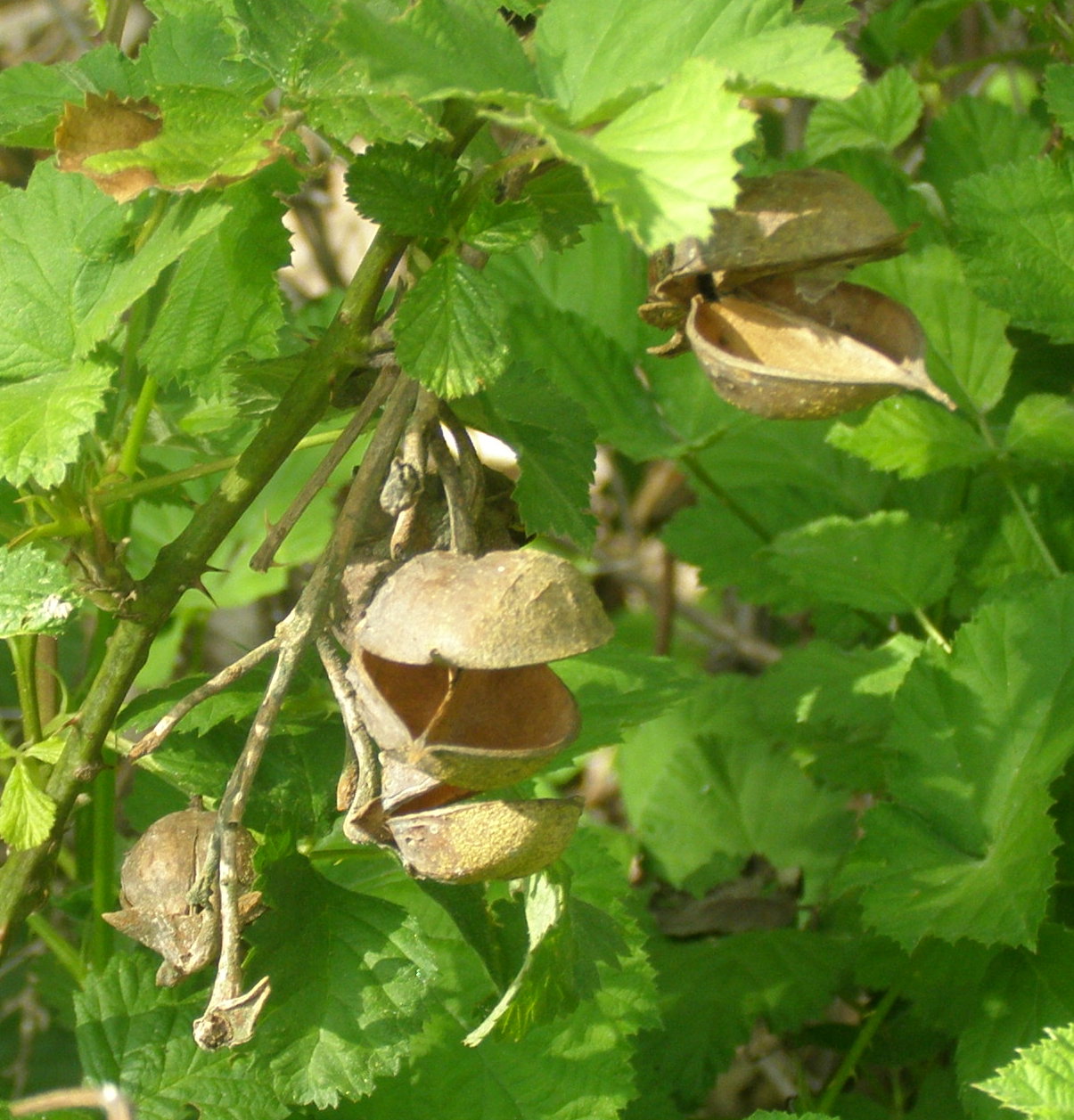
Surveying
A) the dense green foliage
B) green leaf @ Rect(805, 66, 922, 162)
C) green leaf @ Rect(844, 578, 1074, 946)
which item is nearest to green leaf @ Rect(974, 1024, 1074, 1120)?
the dense green foliage

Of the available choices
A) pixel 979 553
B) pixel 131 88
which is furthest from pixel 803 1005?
pixel 131 88

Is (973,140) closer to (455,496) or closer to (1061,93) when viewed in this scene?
(1061,93)

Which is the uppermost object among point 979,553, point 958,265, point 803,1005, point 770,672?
point 958,265

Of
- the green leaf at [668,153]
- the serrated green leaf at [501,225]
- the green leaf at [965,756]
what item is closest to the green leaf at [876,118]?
the green leaf at [965,756]

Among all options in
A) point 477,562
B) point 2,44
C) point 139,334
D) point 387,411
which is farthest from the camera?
point 2,44

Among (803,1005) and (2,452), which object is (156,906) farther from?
(803,1005)

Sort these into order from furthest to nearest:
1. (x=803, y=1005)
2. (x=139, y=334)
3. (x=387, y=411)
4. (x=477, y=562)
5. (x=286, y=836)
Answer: (x=803, y=1005), (x=139, y=334), (x=286, y=836), (x=387, y=411), (x=477, y=562)

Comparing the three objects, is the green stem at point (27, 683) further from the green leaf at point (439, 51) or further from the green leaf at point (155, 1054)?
the green leaf at point (439, 51)
